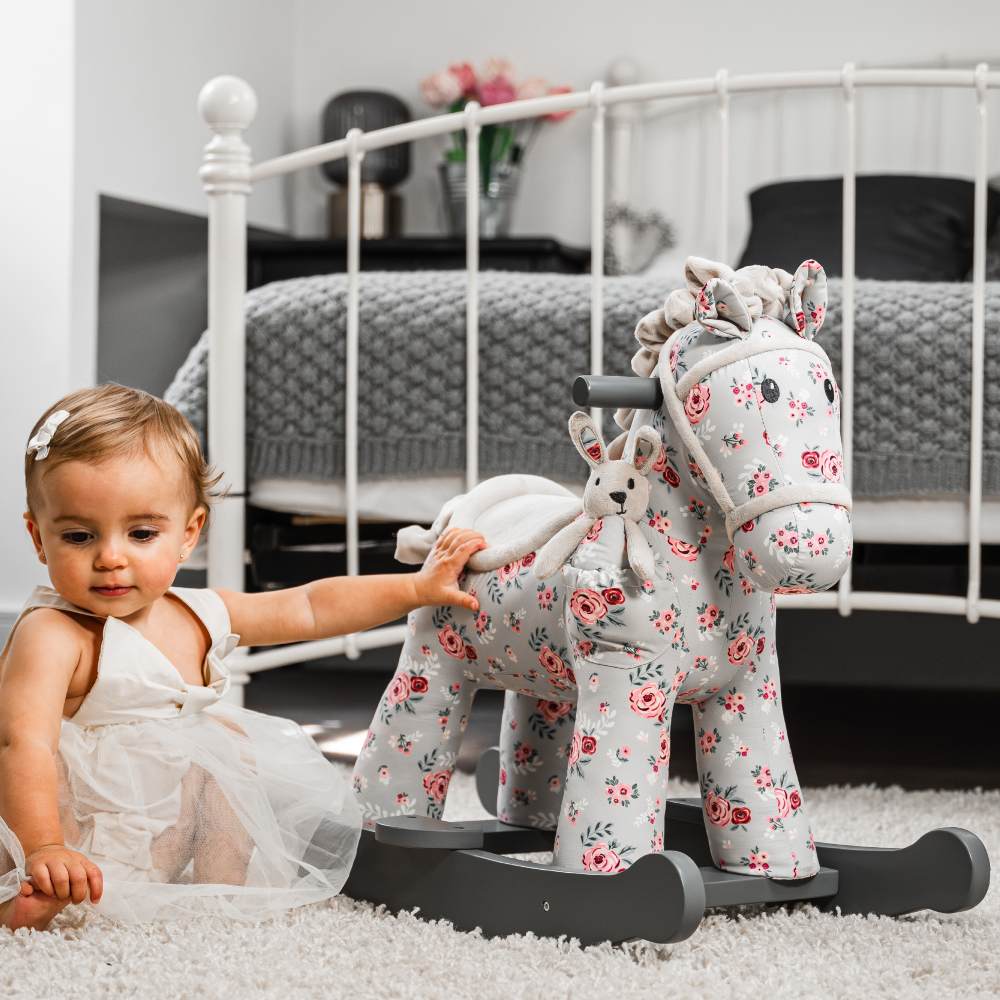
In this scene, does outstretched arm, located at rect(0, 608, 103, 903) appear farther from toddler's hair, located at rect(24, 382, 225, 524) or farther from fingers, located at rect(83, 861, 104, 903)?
toddler's hair, located at rect(24, 382, 225, 524)

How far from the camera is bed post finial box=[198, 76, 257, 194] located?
5.24ft

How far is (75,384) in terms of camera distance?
7.97ft

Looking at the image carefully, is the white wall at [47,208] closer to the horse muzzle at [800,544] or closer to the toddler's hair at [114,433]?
the toddler's hair at [114,433]

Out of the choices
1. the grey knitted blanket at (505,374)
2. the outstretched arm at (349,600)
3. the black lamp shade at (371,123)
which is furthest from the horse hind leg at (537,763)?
the black lamp shade at (371,123)

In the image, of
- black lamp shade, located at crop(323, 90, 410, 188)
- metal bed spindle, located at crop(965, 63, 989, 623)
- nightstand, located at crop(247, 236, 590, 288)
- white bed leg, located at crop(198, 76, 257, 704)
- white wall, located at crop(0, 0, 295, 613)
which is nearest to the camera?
metal bed spindle, located at crop(965, 63, 989, 623)

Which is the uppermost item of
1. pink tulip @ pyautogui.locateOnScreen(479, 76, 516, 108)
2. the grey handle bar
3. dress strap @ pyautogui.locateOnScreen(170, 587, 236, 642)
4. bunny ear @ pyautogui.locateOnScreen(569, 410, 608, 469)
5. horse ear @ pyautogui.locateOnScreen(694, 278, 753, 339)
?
pink tulip @ pyautogui.locateOnScreen(479, 76, 516, 108)

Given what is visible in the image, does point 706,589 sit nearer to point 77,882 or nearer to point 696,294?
point 696,294

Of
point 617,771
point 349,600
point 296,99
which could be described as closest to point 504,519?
point 349,600

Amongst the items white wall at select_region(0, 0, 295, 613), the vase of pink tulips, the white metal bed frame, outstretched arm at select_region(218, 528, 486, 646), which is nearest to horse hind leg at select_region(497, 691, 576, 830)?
outstretched arm at select_region(218, 528, 486, 646)

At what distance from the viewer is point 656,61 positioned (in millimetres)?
3123

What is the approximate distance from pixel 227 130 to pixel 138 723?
866mm

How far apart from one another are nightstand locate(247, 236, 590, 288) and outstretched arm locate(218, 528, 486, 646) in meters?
1.68

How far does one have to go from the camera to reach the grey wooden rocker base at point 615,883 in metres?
0.90

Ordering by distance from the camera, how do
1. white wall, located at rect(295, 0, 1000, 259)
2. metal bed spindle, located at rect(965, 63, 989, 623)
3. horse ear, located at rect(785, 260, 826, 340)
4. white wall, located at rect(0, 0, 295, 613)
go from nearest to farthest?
horse ear, located at rect(785, 260, 826, 340) < metal bed spindle, located at rect(965, 63, 989, 623) < white wall, located at rect(0, 0, 295, 613) < white wall, located at rect(295, 0, 1000, 259)
